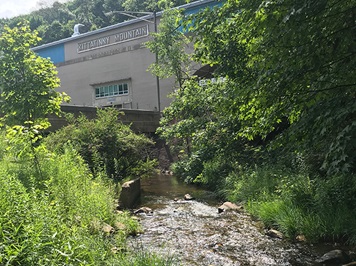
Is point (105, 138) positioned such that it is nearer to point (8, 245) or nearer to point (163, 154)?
point (8, 245)

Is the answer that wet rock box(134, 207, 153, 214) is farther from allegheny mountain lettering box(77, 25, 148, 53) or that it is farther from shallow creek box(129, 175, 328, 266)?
allegheny mountain lettering box(77, 25, 148, 53)

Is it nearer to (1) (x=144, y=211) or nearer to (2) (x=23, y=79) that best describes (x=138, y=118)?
(1) (x=144, y=211)

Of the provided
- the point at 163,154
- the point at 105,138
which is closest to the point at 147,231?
the point at 105,138

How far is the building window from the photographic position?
43.3 metres

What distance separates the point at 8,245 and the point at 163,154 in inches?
921

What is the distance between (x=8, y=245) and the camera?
377 centimetres

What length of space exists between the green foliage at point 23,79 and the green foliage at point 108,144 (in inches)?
115

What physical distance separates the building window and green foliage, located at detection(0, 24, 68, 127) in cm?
3444

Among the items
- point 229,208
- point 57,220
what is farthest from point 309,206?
point 57,220

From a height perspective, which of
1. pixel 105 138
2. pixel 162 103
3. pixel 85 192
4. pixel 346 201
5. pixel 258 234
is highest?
pixel 162 103

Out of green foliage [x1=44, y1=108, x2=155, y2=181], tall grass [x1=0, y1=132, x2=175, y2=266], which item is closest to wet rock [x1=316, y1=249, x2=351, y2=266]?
tall grass [x1=0, y1=132, x2=175, y2=266]

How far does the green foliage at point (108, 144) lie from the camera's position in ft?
39.2

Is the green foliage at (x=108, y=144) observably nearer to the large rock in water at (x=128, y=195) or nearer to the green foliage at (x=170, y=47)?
the large rock in water at (x=128, y=195)

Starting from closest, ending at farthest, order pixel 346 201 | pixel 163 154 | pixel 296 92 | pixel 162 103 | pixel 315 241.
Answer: pixel 296 92 → pixel 315 241 → pixel 346 201 → pixel 163 154 → pixel 162 103
